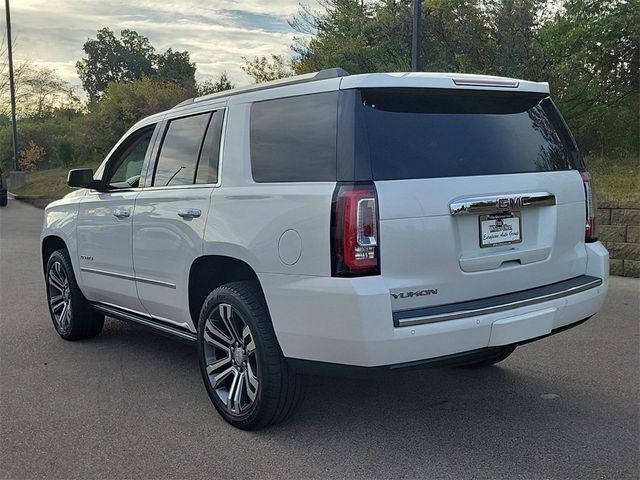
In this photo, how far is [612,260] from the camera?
836 centimetres

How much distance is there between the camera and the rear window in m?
3.21

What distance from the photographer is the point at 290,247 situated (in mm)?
3232

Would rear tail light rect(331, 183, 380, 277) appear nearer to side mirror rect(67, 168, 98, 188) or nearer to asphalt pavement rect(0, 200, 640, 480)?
asphalt pavement rect(0, 200, 640, 480)

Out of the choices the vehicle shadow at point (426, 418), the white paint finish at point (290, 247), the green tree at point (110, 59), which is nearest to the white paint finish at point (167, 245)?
the vehicle shadow at point (426, 418)

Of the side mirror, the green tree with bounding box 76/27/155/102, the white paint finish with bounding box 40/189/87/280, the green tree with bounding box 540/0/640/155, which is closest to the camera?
the side mirror

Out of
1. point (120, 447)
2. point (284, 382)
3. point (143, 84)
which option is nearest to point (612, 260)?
point (284, 382)

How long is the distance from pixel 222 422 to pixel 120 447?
0.60 m

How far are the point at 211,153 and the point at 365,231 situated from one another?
4.71ft

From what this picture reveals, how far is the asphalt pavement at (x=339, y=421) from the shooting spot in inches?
130

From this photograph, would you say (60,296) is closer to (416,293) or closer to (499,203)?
(416,293)

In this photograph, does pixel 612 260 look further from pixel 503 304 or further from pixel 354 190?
pixel 354 190

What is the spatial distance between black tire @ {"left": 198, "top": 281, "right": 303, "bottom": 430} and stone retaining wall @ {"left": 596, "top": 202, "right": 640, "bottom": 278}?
5.86 metres

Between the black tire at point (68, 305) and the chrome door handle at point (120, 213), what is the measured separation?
100cm

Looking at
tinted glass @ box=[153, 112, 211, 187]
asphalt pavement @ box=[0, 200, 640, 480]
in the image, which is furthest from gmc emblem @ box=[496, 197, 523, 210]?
tinted glass @ box=[153, 112, 211, 187]
